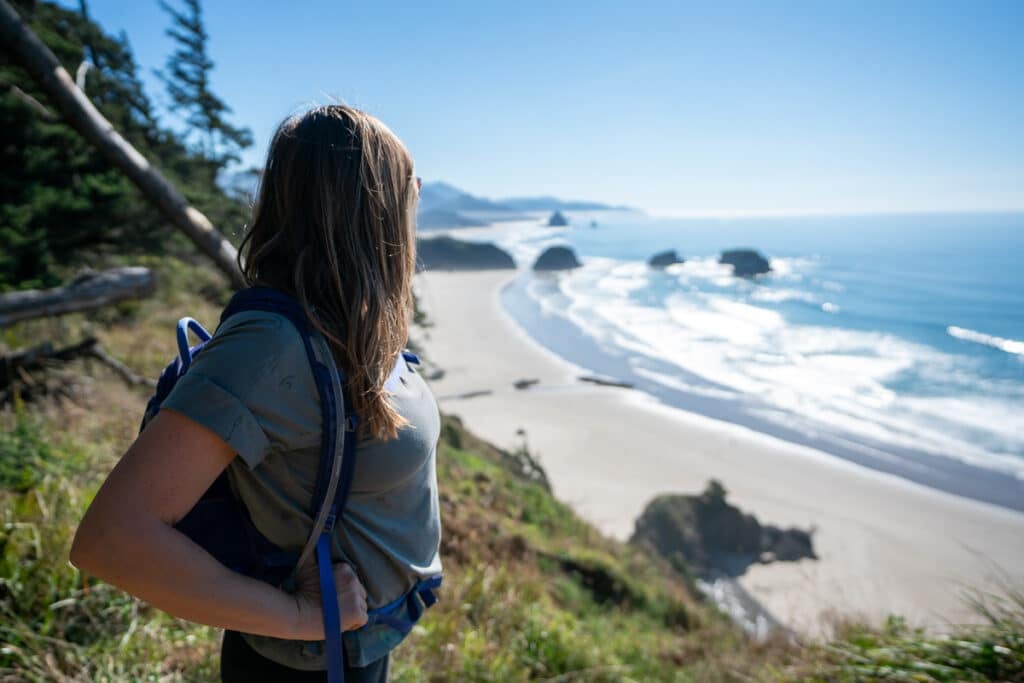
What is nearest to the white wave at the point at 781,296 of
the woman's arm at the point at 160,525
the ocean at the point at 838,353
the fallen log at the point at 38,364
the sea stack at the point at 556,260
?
the ocean at the point at 838,353

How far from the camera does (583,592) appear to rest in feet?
20.9

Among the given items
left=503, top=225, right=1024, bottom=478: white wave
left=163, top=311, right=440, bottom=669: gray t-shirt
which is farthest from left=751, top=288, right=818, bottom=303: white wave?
left=163, top=311, right=440, bottom=669: gray t-shirt

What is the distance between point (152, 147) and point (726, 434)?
19180 mm

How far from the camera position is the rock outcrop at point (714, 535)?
40.8 feet

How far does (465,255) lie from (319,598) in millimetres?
74656

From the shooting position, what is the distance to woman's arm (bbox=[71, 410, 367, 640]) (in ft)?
2.83

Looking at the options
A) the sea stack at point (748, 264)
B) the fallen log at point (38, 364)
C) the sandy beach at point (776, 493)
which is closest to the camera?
the fallen log at point (38, 364)

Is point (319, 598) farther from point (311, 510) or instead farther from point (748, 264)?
point (748, 264)

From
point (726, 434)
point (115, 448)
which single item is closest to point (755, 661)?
point (115, 448)

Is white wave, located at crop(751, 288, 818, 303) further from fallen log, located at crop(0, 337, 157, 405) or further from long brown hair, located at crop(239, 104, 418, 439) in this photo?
long brown hair, located at crop(239, 104, 418, 439)

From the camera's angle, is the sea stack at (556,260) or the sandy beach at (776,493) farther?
the sea stack at (556,260)

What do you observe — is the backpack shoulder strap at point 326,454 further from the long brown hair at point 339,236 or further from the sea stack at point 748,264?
the sea stack at point 748,264

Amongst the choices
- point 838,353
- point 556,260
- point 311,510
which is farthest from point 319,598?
point 556,260

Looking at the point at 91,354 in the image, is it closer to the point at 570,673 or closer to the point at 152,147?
the point at 570,673
